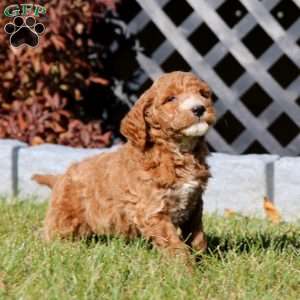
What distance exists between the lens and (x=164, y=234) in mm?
3484

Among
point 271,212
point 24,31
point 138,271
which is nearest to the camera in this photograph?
A: point 138,271

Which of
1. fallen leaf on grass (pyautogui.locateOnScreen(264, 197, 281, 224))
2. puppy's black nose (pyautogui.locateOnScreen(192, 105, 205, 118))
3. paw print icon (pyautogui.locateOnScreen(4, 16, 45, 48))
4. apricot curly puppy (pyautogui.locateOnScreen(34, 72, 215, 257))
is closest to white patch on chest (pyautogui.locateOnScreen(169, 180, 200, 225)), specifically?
apricot curly puppy (pyautogui.locateOnScreen(34, 72, 215, 257))

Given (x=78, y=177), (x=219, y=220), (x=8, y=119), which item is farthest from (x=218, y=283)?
(x=8, y=119)

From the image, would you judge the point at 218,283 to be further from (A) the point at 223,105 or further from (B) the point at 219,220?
(A) the point at 223,105

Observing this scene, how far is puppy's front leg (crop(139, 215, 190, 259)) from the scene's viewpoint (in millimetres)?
3465

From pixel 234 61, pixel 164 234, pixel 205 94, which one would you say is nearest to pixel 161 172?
pixel 164 234

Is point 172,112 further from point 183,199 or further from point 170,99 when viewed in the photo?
point 183,199

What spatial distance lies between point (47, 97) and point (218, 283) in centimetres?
256

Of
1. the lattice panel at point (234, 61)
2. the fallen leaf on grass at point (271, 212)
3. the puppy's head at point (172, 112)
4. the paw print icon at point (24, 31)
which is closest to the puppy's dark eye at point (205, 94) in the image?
the puppy's head at point (172, 112)

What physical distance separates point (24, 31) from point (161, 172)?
90.4 inches

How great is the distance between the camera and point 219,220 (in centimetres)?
469

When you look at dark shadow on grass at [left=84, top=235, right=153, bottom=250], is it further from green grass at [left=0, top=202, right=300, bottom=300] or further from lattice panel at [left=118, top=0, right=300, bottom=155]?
lattice panel at [left=118, top=0, right=300, bottom=155]

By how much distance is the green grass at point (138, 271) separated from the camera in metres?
3.12

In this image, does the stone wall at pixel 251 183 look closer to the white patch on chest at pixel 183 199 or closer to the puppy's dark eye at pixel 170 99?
the white patch on chest at pixel 183 199
